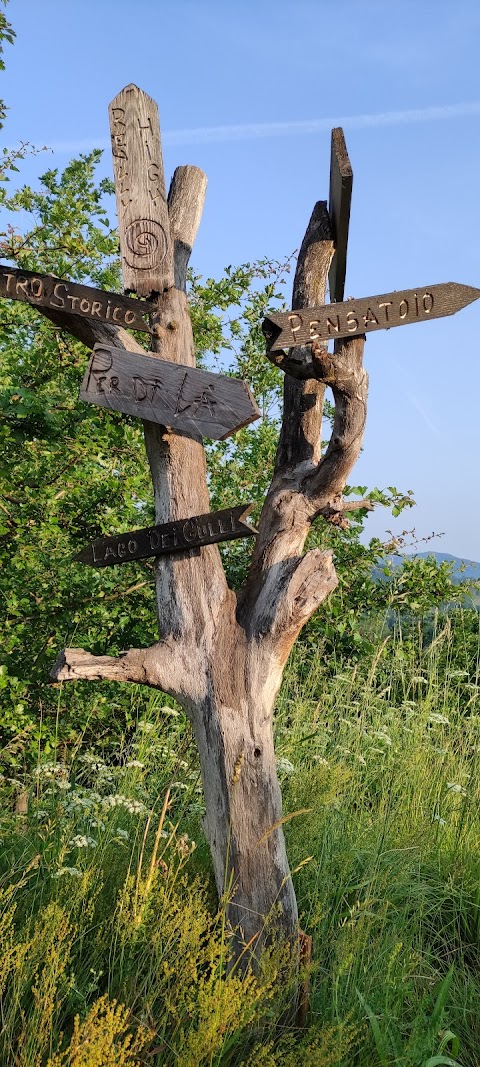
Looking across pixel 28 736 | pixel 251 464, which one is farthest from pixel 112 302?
pixel 251 464

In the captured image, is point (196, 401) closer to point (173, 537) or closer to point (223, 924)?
point (173, 537)

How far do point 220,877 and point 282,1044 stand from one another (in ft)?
2.03

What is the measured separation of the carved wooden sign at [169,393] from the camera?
3664mm

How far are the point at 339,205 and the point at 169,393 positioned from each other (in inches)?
44.8

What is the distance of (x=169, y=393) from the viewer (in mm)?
3756

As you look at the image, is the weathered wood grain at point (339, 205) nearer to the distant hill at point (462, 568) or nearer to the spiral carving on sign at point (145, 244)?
the spiral carving on sign at point (145, 244)

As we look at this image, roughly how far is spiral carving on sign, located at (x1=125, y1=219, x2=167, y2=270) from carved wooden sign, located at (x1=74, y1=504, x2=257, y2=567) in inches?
48.6

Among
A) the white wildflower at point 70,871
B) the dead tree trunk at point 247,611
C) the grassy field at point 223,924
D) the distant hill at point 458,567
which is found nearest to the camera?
the grassy field at point 223,924

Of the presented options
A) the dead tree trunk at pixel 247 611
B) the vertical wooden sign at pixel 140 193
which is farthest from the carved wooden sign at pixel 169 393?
the vertical wooden sign at pixel 140 193

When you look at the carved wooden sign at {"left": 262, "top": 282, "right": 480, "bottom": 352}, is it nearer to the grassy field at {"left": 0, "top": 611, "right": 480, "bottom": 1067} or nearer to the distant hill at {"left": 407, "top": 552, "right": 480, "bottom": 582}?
the grassy field at {"left": 0, "top": 611, "right": 480, "bottom": 1067}

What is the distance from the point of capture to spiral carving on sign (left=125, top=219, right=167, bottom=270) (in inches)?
160

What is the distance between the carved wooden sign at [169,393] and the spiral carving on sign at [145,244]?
1.59 ft

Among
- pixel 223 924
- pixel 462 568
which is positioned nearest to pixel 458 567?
pixel 462 568

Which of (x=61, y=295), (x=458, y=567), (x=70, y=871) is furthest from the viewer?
(x=458, y=567)
